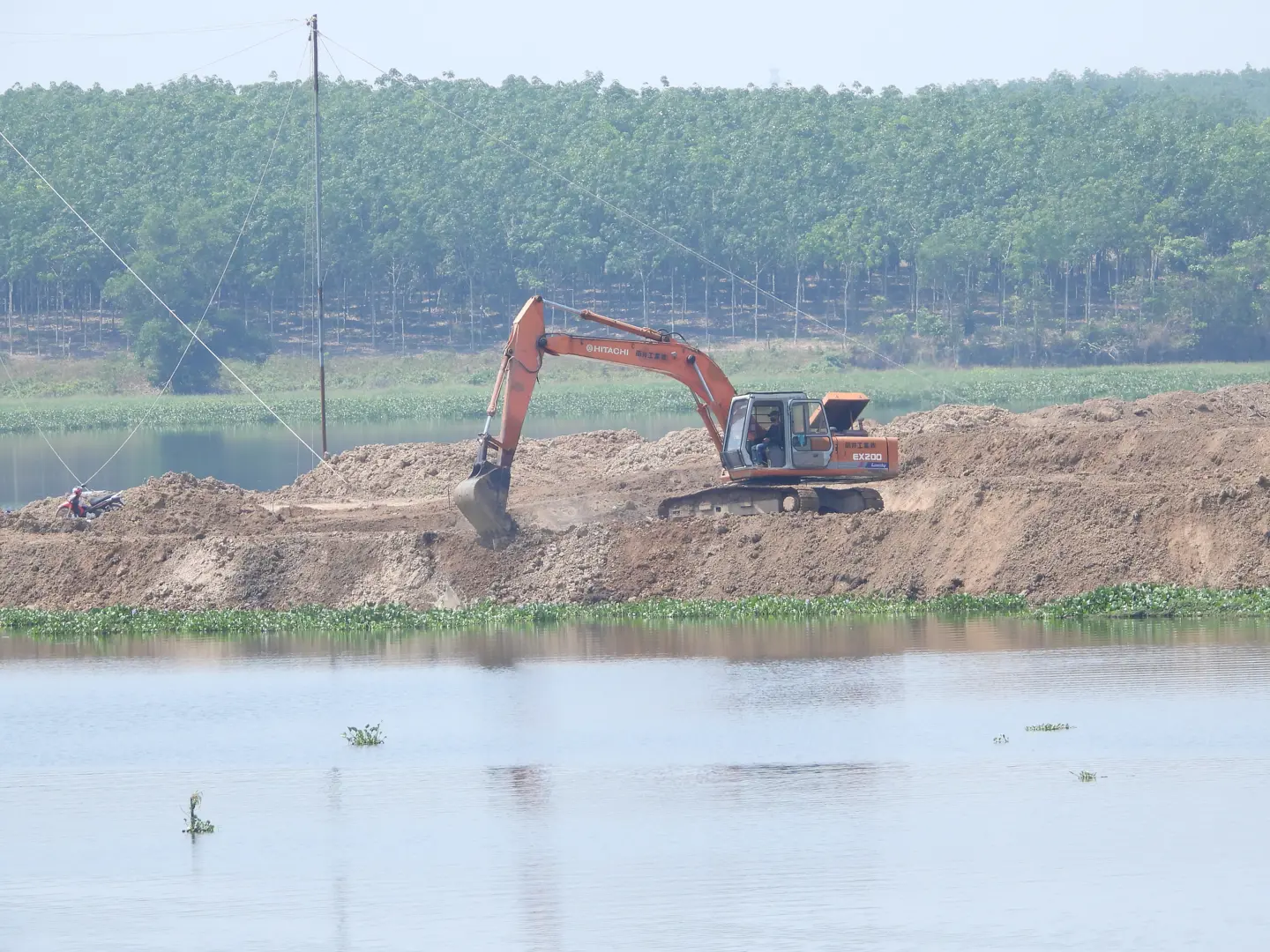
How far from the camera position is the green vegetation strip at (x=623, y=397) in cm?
10438

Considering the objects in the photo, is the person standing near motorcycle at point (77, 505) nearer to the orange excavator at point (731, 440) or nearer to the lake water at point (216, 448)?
the orange excavator at point (731, 440)

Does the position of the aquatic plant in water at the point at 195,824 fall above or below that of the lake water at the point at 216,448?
below

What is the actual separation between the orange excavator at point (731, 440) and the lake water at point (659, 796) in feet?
23.0

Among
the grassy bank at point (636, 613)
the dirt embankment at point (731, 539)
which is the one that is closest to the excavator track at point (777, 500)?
the dirt embankment at point (731, 539)

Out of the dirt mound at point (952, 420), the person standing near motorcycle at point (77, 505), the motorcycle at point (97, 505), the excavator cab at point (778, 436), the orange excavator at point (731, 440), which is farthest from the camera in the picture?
the dirt mound at point (952, 420)

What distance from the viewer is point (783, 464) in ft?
137

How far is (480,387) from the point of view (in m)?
127

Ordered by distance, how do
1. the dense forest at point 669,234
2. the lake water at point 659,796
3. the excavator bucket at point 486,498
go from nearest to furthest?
the lake water at point 659,796 → the excavator bucket at point 486,498 → the dense forest at point 669,234

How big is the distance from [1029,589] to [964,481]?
6802mm

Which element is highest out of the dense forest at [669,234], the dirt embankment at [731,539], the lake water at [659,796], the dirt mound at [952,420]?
the dense forest at [669,234]

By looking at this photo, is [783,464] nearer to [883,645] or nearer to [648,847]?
[883,645]

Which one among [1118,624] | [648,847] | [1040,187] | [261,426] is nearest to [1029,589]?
[1118,624]

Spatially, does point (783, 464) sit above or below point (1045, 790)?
above

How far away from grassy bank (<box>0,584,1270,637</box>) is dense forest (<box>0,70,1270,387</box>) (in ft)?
305
